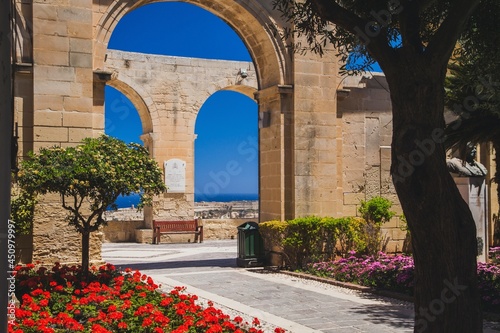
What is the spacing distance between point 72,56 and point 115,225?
1018 centimetres

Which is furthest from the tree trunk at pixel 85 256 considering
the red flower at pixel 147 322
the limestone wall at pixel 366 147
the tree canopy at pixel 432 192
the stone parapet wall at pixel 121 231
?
the stone parapet wall at pixel 121 231

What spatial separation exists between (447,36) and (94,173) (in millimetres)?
4646

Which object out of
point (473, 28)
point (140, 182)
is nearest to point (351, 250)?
point (140, 182)

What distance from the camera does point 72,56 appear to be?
9.36 metres

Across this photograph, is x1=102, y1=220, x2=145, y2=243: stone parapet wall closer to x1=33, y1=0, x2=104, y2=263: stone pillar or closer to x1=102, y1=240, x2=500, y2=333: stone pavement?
x1=102, y1=240, x2=500, y2=333: stone pavement

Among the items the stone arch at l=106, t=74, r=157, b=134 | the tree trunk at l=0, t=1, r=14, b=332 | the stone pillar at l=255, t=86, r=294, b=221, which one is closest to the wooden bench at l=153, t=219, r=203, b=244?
the stone arch at l=106, t=74, r=157, b=134

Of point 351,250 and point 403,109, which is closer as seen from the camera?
point 403,109

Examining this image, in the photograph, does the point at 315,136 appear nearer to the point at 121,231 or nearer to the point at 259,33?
the point at 259,33

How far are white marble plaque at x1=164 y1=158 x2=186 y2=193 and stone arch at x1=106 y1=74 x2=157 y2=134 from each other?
4.14 feet

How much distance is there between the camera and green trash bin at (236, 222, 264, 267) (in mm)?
11289

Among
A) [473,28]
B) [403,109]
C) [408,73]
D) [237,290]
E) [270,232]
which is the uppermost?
[473,28]

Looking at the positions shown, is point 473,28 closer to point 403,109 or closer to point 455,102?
point 403,109

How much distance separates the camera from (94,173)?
289 inches

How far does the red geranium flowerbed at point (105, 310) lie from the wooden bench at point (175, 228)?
31.9 ft
